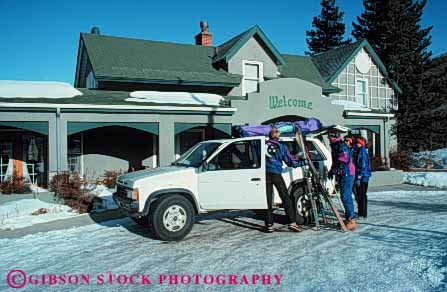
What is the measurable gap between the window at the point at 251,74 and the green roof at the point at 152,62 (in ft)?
2.60

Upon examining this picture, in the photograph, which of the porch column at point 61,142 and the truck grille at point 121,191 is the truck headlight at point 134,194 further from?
the porch column at point 61,142

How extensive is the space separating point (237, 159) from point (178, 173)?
1203 millimetres

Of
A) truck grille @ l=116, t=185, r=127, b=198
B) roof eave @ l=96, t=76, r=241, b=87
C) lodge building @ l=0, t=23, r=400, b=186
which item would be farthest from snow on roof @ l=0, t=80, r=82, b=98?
truck grille @ l=116, t=185, r=127, b=198

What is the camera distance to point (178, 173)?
7.09 meters

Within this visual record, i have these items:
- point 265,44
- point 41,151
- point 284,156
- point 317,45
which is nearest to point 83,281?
point 284,156

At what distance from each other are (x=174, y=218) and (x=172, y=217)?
4 cm

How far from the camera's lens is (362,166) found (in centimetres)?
851

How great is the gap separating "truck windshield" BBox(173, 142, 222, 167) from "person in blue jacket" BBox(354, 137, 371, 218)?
315 centimetres

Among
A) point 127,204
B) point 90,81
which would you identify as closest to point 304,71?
point 90,81

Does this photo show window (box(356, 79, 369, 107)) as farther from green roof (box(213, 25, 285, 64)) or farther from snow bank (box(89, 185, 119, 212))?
snow bank (box(89, 185, 119, 212))

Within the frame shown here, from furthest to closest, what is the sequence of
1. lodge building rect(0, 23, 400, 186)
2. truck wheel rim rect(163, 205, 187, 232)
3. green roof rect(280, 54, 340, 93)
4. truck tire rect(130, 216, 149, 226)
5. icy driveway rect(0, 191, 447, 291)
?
green roof rect(280, 54, 340, 93), lodge building rect(0, 23, 400, 186), truck tire rect(130, 216, 149, 226), truck wheel rim rect(163, 205, 187, 232), icy driveway rect(0, 191, 447, 291)

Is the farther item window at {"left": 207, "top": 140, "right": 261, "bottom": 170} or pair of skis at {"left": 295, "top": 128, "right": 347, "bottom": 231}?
pair of skis at {"left": 295, "top": 128, "right": 347, "bottom": 231}

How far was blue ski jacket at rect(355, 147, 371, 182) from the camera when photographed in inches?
334

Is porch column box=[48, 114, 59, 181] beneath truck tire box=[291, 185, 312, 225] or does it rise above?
above
